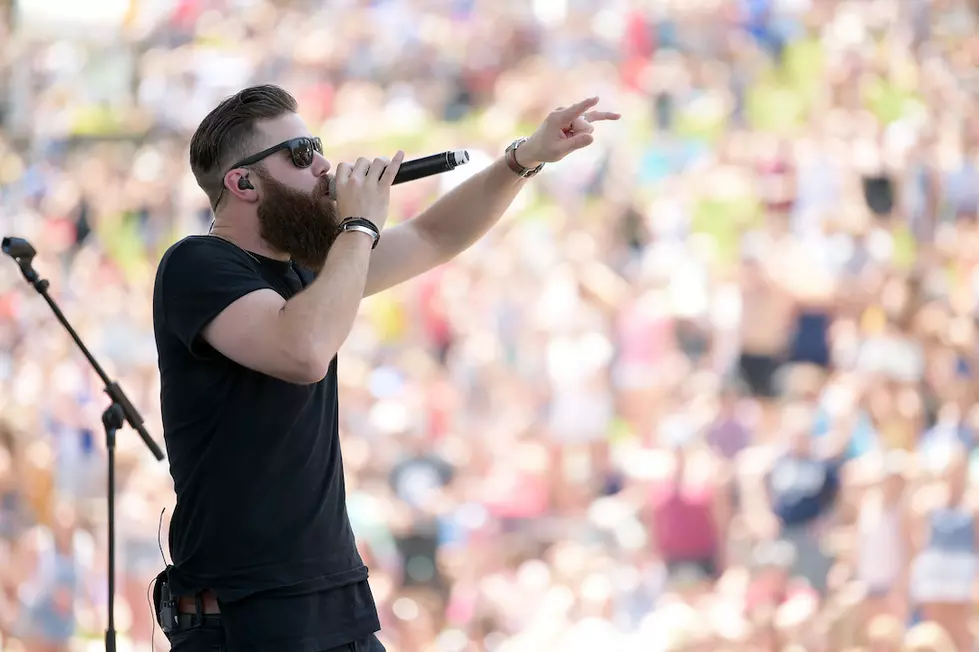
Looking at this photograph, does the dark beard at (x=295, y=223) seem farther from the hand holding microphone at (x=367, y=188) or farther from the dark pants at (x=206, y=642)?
the dark pants at (x=206, y=642)

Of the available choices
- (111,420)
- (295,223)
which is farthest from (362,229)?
(111,420)

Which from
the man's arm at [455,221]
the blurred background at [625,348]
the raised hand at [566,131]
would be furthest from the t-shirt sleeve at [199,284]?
the blurred background at [625,348]

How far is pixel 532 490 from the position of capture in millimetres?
4344

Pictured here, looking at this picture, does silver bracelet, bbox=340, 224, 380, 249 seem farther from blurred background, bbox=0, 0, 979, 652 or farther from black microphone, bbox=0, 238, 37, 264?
blurred background, bbox=0, 0, 979, 652

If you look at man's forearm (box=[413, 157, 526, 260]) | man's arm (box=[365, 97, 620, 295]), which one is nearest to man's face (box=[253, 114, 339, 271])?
man's arm (box=[365, 97, 620, 295])

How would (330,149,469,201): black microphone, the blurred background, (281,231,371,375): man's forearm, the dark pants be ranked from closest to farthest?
1. (281,231,371,375): man's forearm
2. the dark pants
3. (330,149,469,201): black microphone
4. the blurred background

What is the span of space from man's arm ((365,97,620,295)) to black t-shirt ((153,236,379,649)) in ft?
1.21

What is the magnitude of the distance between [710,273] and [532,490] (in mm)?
1030

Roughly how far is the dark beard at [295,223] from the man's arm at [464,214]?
253 mm

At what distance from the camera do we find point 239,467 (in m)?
1.41

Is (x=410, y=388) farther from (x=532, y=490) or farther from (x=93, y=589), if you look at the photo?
(x=93, y=589)

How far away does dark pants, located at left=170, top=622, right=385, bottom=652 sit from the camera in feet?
4.76

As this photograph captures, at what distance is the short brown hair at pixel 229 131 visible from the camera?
1.53 m

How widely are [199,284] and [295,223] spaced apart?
15 cm
